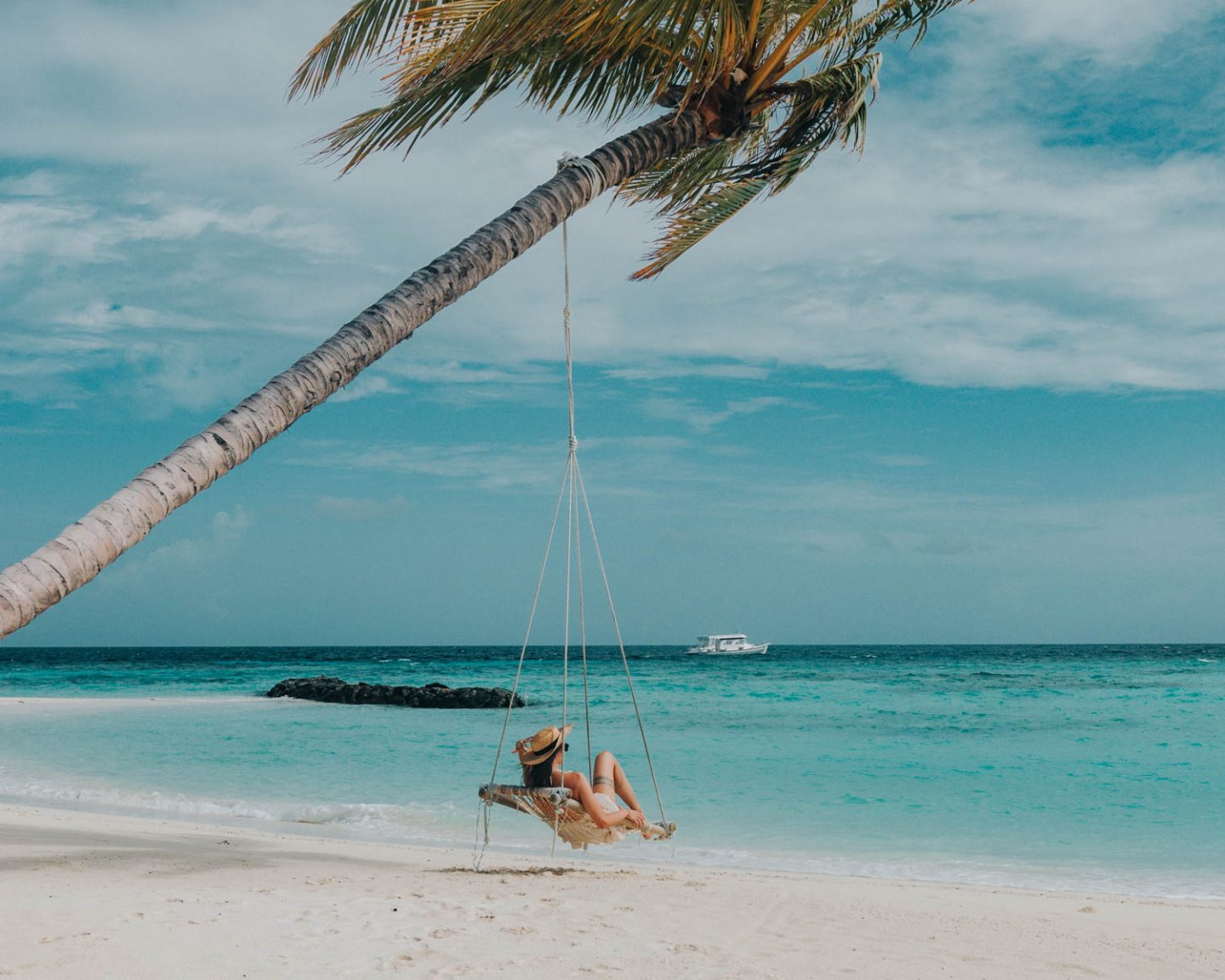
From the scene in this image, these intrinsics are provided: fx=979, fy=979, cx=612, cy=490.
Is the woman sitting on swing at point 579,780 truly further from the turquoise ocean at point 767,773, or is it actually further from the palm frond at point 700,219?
the palm frond at point 700,219

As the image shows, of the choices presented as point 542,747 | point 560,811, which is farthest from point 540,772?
point 560,811

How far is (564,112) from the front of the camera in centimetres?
498

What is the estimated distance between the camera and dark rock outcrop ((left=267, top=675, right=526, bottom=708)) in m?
19.8

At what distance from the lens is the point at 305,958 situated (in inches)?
132

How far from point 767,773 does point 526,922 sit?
6.65 metres

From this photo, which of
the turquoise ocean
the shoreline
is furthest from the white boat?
the shoreline

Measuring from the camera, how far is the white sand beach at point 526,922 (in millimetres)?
3375

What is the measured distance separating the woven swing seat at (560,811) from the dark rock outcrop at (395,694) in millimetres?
14973

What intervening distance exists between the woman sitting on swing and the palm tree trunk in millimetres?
1953

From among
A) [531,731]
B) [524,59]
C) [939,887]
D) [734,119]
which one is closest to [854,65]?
[734,119]

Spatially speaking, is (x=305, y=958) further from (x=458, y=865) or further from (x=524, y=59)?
(x=524, y=59)

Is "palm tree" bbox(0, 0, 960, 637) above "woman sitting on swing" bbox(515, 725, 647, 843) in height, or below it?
above

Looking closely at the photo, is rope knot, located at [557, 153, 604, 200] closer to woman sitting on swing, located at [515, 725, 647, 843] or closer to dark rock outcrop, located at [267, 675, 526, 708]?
woman sitting on swing, located at [515, 725, 647, 843]

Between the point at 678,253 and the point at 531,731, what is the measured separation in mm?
10723
